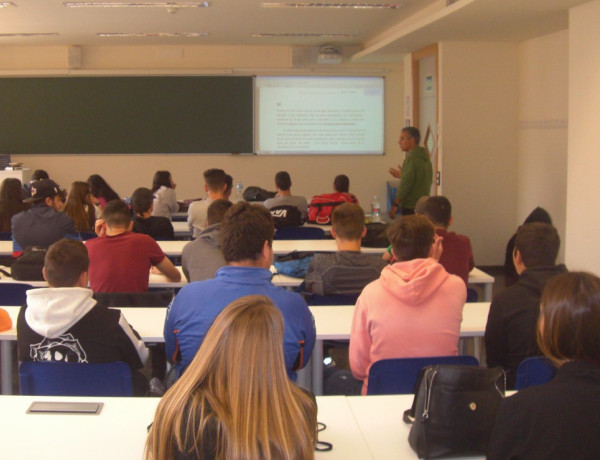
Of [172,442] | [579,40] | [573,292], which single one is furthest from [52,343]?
[579,40]

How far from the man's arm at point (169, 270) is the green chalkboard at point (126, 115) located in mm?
6421

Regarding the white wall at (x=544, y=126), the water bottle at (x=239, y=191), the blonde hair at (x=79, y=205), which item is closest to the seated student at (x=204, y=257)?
the blonde hair at (x=79, y=205)

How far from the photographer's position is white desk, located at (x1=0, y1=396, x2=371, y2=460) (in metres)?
1.91

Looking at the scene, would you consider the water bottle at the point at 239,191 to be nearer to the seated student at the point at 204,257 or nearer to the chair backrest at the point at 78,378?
the seated student at the point at 204,257

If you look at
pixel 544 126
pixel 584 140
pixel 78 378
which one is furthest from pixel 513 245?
pixel 78 378

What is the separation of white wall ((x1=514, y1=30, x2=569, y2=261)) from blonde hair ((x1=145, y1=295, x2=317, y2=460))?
20.3ft

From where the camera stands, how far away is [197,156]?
10641mm

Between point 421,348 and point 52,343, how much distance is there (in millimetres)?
1387

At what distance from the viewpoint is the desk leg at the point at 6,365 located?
132 inches

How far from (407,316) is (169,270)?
1983 millimetres

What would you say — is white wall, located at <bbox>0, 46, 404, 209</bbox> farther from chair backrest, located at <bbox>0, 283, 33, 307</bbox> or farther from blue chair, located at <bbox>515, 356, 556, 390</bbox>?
blue chair, located at <bbox>515, 356, 556, 390</bbox>

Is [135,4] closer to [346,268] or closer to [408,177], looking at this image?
[408,177]

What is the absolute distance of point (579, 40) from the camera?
5715 millimetres

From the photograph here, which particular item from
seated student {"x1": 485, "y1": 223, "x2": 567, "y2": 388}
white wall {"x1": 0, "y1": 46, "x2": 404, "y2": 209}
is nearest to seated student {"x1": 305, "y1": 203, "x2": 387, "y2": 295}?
seated student {"x1": 485, "y1": 223, "x2": 567, "y2": 388}
